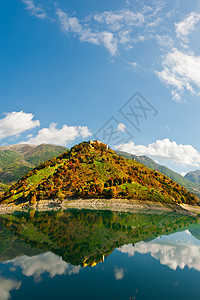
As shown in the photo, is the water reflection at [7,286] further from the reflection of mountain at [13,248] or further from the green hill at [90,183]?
the green hill at [90,183]

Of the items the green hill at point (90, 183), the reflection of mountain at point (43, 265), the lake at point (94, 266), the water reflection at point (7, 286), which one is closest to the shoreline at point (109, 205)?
the green hill at point (90, 183)

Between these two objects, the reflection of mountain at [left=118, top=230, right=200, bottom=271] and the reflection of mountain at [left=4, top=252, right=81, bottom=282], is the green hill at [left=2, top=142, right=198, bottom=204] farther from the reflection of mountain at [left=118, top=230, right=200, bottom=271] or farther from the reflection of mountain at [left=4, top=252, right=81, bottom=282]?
the reflection of mountain at [left=4, top=252, right=81, bottom=282]

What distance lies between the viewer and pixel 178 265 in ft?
115

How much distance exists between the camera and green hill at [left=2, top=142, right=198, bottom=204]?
121812 mm

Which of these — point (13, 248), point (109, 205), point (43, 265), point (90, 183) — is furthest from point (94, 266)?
point (90, 183)

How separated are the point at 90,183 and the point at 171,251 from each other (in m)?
93.5

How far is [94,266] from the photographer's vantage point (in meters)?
30.4

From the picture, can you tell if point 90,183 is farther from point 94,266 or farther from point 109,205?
point 94,266

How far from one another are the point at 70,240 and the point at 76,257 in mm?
9804

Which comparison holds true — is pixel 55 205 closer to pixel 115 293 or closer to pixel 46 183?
pixel 46 183

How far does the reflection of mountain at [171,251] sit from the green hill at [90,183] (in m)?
75.2

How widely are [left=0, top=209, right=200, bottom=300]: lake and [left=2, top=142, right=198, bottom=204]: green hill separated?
→ 72240mm

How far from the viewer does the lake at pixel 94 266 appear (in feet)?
75.4

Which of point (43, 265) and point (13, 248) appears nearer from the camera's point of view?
point (43, 265)
